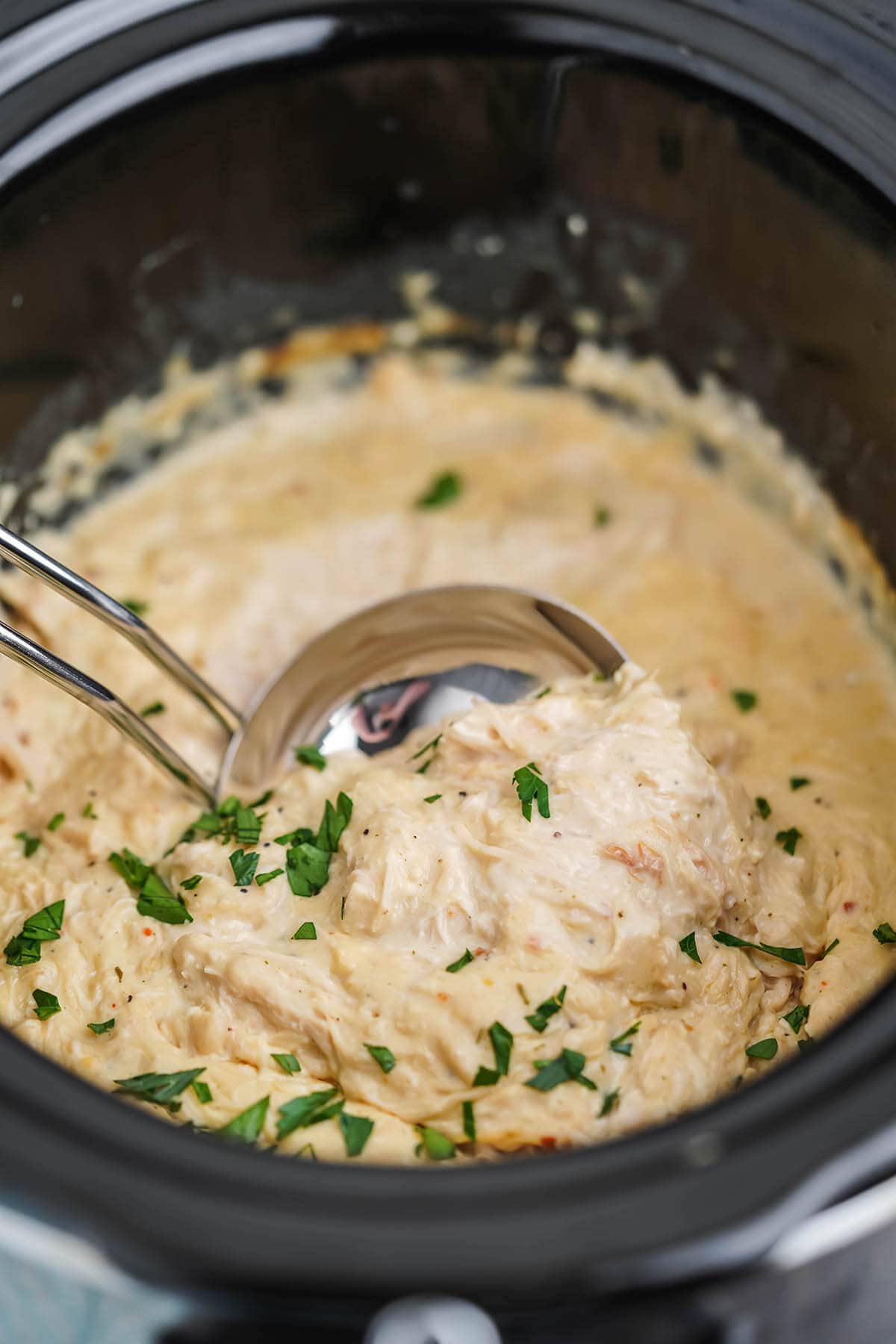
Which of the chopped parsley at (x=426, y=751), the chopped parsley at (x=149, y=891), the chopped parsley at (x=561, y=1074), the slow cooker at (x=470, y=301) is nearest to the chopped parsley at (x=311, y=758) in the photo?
the chopped parsley at (x=426, y=751)

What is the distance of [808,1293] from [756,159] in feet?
5.29

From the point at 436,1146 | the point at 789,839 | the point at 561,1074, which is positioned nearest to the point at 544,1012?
the point at 561,1074

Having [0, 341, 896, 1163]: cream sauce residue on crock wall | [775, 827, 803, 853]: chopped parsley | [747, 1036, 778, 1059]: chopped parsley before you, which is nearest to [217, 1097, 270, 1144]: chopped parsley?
[0, 341, 896, 1163]: cream sauce residue on crock wall

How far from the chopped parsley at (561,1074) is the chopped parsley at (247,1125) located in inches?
12.0

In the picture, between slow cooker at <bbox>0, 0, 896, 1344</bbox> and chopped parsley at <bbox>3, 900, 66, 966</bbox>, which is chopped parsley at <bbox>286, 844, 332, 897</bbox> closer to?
chopped parsley at <bbox>3, 900, 66, 966</bbox>

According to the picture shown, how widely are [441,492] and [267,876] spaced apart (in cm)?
98

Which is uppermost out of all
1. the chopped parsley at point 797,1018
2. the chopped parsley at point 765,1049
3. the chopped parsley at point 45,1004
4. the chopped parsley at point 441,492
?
the chopped parsley at point 441,492

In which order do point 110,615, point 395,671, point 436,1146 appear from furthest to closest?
point 395,671, point 110,615, point 436,1146

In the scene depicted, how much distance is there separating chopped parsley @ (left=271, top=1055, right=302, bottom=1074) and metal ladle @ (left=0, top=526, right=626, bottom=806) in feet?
1.67

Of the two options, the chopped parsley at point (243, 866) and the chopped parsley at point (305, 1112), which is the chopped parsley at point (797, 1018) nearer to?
the chopped parsley at point (305, 1112)

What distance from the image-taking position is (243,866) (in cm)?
167

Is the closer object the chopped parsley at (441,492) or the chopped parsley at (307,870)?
the chopped parsley at (307,870)

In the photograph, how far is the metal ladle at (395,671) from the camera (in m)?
1.93

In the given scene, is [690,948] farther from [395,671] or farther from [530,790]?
[395,671]
